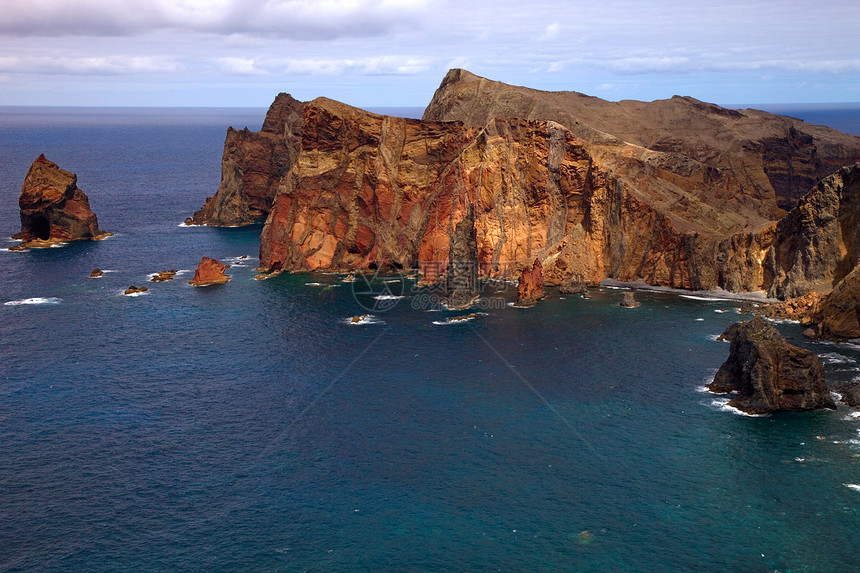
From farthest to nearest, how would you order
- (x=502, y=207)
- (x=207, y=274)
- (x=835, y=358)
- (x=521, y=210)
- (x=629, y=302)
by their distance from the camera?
(x=521, y=210)
(x=502, y=207)
(x=207, y=274)
(x=629, y=302)
(x=835, y=358)

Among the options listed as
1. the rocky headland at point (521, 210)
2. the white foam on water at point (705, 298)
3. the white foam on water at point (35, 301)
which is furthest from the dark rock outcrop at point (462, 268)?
the white foam on water at point (35, 301)

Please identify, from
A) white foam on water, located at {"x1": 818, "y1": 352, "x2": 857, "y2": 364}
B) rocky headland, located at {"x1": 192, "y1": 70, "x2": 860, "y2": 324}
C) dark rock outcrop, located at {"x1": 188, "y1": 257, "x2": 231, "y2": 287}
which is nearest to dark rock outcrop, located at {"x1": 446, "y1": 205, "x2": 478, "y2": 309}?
rocky headland, located at {"x1": 192, "y1": 70, "x2": 860, "y2": 324}

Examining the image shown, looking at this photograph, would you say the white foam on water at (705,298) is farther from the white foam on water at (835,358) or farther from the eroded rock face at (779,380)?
the eroded rock face at (779,380)

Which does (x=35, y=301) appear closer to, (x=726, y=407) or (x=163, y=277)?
(x=163, y=277)

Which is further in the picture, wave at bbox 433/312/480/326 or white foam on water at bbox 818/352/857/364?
wave at bbox 433/312/480/326

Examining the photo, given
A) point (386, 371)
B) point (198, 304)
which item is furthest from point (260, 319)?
point (386, 371)

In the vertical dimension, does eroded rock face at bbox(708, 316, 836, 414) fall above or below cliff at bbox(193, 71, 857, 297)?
below

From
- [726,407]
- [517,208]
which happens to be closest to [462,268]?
[517,208]

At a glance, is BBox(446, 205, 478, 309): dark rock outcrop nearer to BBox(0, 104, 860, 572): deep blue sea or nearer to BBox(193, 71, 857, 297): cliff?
BBox(193, 71, 857, 297): cliff

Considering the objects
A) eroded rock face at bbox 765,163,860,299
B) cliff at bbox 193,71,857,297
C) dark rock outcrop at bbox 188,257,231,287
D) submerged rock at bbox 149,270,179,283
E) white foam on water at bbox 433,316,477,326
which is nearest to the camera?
white foam on water at bbox 433,316,477,326
